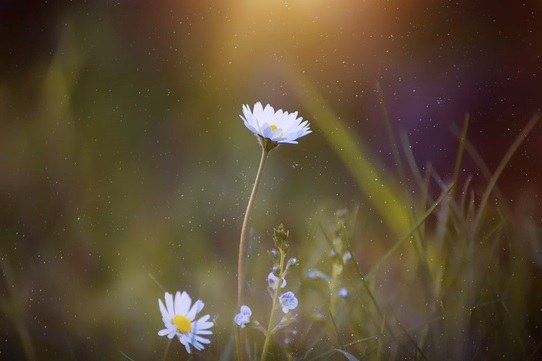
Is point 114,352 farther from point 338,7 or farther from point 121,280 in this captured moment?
point 338,7

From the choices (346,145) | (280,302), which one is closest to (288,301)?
(280,302)

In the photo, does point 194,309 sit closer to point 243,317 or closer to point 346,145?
point 243,317

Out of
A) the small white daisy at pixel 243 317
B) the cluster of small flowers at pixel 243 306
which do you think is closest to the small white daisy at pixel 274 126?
the cluster of small flowers at pixel 243 306

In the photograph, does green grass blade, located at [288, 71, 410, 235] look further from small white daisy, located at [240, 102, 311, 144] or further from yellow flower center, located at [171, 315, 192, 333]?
yellow flower center, located at [171, 315, 192, 333]

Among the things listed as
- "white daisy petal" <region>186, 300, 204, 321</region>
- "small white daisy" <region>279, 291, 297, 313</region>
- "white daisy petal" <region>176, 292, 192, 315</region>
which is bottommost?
"small white daisy" <region>279, 291, 297, 313</region>

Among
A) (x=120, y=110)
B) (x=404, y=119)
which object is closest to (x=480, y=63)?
(x=404, y=119)

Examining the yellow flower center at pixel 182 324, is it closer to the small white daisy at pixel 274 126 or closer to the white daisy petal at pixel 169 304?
the white daisy petal at pixel 169 304

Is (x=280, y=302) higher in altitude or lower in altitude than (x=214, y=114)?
lower

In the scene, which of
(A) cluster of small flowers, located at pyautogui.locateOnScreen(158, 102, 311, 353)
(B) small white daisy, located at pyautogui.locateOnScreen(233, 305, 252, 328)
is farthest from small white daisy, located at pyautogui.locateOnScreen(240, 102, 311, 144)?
(B) small white daisy, located at pyautogui.locateOnScreen(233, 305, 252, 328)
